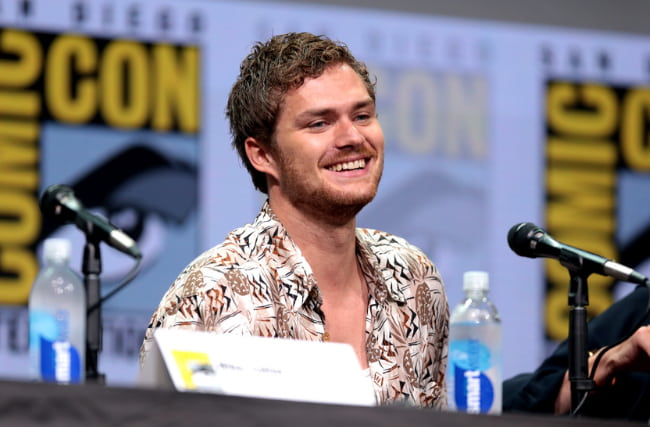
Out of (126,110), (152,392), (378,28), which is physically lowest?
(152,392)

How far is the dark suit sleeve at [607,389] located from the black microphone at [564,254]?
352mm

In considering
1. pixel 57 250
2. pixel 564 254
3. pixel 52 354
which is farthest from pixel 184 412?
pixel 564 254

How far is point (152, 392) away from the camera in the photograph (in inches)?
46.6

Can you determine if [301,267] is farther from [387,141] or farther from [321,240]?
[387,141]

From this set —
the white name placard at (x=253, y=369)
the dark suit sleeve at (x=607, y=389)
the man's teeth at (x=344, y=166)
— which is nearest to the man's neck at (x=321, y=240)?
the man's teeth at (x=344, y=166)

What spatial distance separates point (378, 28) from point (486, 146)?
55 centimetres

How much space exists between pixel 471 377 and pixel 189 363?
0.67m

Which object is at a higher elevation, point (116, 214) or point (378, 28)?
point (378, 28)

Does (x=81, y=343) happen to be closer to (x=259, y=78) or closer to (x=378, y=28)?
(x=259, y=78)

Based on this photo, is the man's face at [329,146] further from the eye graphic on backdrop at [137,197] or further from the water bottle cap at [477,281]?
the eye graphic on backdrop at [137,197]

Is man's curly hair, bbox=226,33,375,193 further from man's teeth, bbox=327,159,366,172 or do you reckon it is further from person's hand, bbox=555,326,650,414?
person's hand, bbox=555,326,650,414

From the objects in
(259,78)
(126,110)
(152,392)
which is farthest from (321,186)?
(126,110)

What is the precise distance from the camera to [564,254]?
1.92 meters

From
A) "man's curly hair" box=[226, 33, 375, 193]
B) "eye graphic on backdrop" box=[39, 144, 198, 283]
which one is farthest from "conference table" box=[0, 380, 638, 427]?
"eye graphic on backdrop" box=[39, 144, 198, 283]
